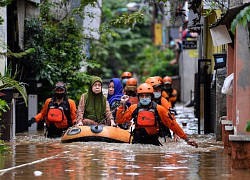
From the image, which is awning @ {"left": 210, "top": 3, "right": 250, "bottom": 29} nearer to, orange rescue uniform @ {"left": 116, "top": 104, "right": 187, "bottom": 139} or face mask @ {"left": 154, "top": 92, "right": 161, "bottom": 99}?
orange rescue uniform @ {"left": 116, "top": 104, "right": 187, "bottom": 139}

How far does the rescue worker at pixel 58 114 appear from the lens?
60.8ft

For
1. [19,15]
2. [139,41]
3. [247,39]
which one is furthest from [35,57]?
[139,41]

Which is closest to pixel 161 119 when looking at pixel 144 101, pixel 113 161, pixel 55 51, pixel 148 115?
pixel 148 115

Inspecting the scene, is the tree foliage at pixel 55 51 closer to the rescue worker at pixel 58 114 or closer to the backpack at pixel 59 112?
the rescue worker at pixel 58 114

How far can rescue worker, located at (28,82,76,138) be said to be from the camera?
18.5 m

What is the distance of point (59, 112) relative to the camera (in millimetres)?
18531

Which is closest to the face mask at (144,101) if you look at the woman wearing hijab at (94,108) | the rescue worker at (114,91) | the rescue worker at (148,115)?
the rescue worker at (148,115)

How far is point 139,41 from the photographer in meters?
57.8

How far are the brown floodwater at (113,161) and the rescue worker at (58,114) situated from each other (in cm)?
64

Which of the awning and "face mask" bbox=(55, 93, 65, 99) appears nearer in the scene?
the awning

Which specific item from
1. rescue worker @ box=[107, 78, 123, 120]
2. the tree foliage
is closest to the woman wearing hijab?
rescue worker @ box=[107, 78, 123, 120]

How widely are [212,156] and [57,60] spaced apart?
958cm

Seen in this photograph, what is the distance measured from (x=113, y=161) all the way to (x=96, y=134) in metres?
3.26

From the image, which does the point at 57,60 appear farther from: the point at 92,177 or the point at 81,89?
the point at 92,177
